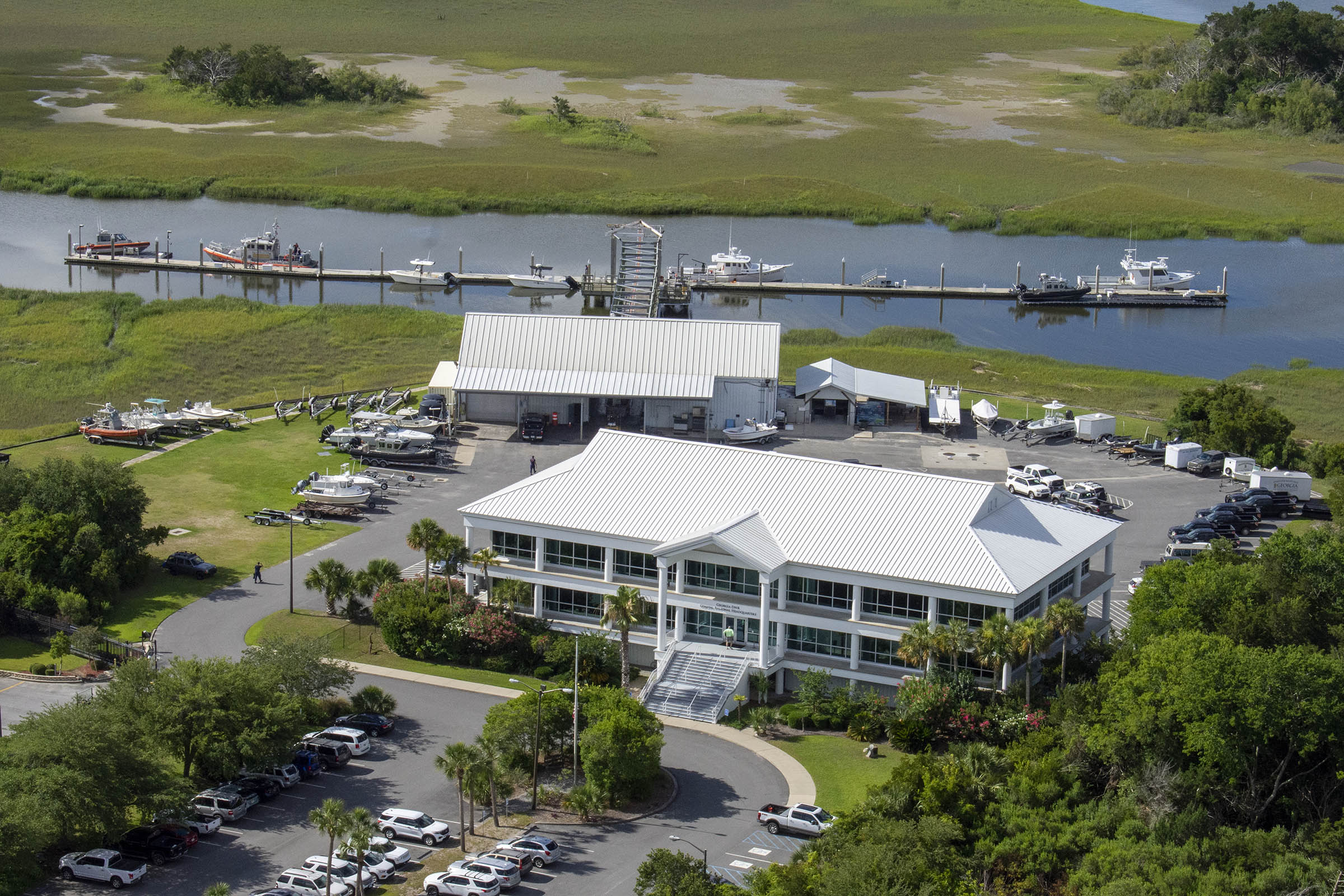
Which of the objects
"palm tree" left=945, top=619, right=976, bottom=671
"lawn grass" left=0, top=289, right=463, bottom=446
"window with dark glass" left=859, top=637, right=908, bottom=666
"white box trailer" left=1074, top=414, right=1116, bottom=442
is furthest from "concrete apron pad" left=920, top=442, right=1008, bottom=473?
"lawn grass" left=0, top=289, right=463, bottom=446

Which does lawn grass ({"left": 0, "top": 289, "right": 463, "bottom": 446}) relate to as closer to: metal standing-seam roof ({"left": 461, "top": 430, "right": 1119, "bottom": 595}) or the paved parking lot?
the paved parking lot

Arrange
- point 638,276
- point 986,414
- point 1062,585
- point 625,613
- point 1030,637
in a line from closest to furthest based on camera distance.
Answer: point 1030,637 < point 625,613 < point 1062,585 < point 986,414 < point 638,276

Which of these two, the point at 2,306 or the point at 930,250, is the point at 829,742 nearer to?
the point at 2,306

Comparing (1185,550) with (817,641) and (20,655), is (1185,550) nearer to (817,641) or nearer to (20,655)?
(817,641)

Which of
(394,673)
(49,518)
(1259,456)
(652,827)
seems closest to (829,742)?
(652,827)

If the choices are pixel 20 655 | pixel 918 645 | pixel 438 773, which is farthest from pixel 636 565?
pixel 20 655

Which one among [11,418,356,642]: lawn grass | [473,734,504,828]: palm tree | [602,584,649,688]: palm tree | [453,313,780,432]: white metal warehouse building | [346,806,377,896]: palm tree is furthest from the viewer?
[453,313,780,432]: white metal warehouse building
